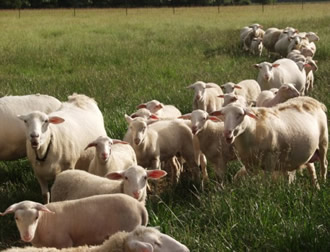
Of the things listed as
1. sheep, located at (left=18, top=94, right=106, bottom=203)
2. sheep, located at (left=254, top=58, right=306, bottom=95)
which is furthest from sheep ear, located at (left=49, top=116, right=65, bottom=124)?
sheep, located at (left=254, top=58, right=306, bottom=95)

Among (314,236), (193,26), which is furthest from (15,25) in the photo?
(314,236)

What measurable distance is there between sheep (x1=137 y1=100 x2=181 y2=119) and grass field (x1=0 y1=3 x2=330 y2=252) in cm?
44

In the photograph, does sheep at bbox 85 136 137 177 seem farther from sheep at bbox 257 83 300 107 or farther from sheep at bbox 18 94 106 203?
sheep at bbox 257 83 300 107

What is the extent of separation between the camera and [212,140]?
7.69 meters

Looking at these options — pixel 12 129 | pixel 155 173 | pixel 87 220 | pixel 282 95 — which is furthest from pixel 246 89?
pixel 87 220

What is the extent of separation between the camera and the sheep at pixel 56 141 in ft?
21.5

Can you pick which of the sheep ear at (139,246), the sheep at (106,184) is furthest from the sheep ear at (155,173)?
the sheep ear at (139,246)

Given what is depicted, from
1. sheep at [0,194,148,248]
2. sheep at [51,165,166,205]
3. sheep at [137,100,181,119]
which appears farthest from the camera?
sheep at [137,100,181,119]

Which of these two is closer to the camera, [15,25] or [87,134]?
[87,134]

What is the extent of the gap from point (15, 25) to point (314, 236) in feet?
88.5

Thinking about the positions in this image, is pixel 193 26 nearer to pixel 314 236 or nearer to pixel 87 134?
pixel 87 134

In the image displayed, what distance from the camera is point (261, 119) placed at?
23.0ft

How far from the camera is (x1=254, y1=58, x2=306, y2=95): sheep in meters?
11.6

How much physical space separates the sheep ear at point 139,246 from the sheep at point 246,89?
20.9 ft
